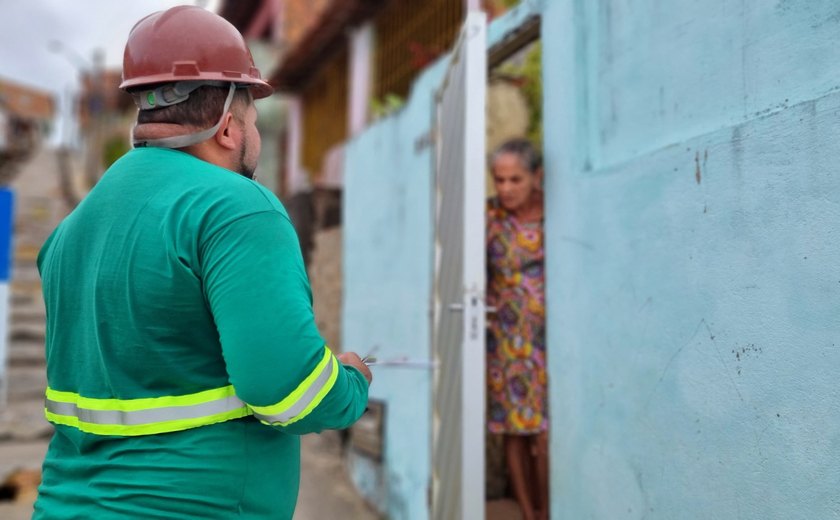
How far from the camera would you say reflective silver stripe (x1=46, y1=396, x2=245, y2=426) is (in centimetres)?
128

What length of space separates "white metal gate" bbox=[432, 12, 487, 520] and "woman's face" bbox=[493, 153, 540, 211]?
0.25 m

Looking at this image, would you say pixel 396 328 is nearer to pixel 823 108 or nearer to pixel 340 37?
pixel 823 108

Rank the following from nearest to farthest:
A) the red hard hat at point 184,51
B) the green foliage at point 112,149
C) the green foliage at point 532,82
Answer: the red hard hat at point 184,51
the green foliage at point 532,82
the green foliage at point 112,149

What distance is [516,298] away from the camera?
3059mm

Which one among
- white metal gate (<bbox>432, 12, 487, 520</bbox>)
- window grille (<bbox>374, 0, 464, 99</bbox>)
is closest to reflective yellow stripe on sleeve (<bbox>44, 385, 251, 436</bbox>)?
white metal gate (<bbox>432, 12, 487, 520</bbox>)

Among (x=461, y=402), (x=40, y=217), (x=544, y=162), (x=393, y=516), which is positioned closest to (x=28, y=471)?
(x=393, y=516)

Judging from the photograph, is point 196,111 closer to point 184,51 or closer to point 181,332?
point 184,51

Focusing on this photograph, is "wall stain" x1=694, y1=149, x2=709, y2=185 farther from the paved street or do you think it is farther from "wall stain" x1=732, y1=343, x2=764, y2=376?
the paved street

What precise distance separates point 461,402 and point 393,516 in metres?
2.19

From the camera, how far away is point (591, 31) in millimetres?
2518

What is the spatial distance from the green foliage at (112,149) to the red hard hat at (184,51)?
21.1 meters

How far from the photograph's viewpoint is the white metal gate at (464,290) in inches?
95.2

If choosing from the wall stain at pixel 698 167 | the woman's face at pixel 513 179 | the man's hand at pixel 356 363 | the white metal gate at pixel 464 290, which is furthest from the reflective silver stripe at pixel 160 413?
the woman's face at pixel 513 179

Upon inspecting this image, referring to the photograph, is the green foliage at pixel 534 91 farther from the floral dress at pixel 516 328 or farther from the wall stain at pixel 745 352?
the wall stain at pixel 745 352
